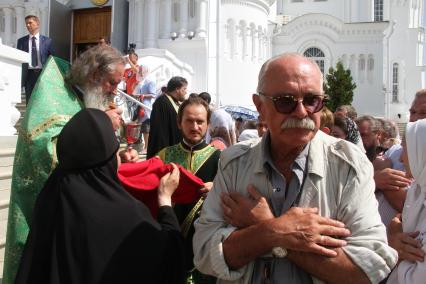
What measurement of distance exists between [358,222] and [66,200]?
4.09 feet

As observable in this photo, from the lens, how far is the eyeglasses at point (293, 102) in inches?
68.4

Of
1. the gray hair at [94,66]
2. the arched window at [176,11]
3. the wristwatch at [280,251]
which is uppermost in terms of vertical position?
the arched window at [176,11]

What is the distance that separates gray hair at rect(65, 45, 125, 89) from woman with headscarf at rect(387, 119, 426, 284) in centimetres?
194

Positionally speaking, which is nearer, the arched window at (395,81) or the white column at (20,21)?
the white column at (20,21)

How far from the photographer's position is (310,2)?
40.1 metres

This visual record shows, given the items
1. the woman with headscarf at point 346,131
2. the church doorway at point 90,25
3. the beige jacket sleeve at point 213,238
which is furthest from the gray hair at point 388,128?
the church doorway at point 90,25

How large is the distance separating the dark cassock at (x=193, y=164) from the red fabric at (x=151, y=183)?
0.40 feet

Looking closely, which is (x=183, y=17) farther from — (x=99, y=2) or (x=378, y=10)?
(x=378, y=10)

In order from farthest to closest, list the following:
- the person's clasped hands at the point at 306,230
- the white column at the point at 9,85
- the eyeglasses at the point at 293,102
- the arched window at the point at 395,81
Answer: the arched window at the point at 395,81 < the white column at the point at 9,85 < the eyeglasses at the point at 293,102 < the person's clasped hands at the point at 306,230

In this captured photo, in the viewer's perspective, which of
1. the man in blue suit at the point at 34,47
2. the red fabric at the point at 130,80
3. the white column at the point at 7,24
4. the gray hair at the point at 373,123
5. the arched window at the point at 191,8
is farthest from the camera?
the white column at the point at 7,24

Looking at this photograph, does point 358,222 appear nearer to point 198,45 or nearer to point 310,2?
point 198,45

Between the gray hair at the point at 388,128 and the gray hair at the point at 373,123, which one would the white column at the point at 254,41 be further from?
the gray hair at the point at 373,123

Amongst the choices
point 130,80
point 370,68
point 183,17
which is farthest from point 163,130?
point 370,68

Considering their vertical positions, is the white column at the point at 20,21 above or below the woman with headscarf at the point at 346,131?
above
